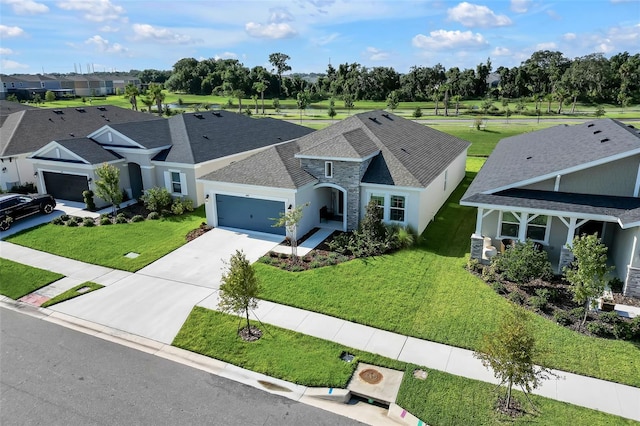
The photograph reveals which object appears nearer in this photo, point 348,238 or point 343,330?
point 343,330

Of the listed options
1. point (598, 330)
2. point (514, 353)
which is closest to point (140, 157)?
point (514, 353)

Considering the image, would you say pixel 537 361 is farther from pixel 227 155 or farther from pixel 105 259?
pixel 227 155

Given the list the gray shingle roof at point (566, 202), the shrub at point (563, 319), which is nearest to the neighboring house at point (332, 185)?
the gray shingle roof at point (566, 202)

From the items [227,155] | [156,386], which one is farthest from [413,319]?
[227,155]

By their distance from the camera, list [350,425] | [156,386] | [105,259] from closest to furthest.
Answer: [350,425]
[156,386]
[105,259]

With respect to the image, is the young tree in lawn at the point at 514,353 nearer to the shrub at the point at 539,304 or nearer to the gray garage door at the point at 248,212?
the shrub at the point at 539,304

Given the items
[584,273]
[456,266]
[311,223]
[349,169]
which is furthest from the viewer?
[311,223]

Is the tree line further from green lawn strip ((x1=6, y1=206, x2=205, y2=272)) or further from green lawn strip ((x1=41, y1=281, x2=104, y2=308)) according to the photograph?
green lawn strip ((x1=41, y1=281, x2=104, y2=308))
